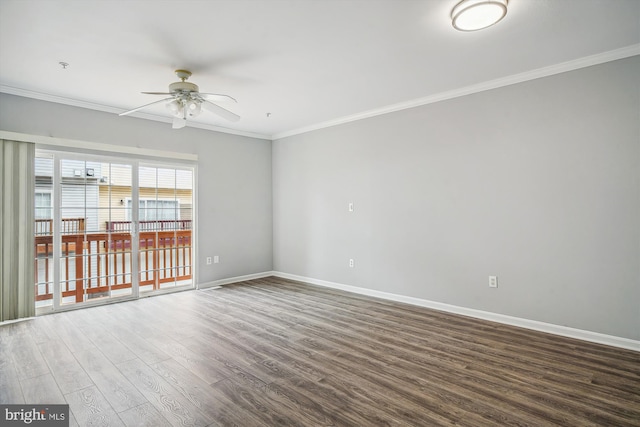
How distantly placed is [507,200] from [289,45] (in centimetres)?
282

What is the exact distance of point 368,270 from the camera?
4.91 meters

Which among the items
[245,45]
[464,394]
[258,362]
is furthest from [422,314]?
[245,45]

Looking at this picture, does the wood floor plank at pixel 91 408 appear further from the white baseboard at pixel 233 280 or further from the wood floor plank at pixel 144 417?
the white baseboard at pixel 233 280

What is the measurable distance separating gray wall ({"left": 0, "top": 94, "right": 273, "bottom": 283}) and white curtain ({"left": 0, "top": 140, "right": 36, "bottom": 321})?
343 mm

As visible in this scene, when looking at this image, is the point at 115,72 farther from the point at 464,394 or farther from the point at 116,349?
the point at 464,394

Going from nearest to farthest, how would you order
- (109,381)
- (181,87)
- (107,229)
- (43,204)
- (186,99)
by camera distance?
(109,381) < (181,87) < (186,99) < (43,204) < (107,229)

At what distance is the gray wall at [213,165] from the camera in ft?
13.1

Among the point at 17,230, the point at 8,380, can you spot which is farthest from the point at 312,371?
the point at 17,230

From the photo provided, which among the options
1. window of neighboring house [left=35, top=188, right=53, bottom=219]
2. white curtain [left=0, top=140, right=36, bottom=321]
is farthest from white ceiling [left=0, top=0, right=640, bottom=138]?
window of neighboring house [left=35, top=188, right=53, bottom=219]

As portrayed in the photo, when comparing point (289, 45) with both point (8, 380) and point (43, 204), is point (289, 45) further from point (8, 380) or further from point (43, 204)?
point (43, 204)

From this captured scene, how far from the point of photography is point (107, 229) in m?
4.57

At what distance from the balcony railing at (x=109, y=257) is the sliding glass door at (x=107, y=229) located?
0.01 meters

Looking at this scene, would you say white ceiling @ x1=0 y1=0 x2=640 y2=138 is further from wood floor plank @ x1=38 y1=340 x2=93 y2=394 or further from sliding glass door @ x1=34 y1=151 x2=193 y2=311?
wood floor plank @ x1=38 y1=340 x2=93 y2=394

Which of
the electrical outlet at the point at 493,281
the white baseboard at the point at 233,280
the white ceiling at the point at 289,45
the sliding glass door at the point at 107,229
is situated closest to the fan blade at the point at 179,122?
the white ceiling at the point at 289,45
